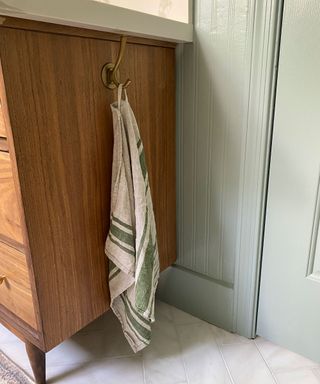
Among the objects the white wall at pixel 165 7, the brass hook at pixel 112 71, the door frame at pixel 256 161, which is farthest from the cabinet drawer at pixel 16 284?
the white wall at pixel 165 7

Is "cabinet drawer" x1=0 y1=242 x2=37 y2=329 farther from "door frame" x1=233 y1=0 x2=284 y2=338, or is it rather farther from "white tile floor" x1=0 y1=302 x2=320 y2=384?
"door frame" x1=233 y1=0 x2=284 y2=338

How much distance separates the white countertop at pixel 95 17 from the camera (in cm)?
56

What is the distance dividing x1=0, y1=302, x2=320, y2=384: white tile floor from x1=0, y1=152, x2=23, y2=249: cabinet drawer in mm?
447

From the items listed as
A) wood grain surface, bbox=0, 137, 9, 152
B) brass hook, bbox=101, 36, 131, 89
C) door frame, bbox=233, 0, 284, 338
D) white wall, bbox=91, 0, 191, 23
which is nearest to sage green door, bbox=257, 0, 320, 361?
door frame, bbox=233, 0, 284, 338

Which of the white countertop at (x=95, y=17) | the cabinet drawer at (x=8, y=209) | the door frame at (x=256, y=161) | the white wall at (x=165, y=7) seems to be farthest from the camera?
the white wall at (x=165, y=7)

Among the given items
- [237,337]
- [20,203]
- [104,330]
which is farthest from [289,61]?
[104,330]

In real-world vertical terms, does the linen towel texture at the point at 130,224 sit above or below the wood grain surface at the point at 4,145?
below

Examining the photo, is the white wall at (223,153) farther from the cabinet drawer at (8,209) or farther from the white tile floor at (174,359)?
the cabinet drawer at (8,209)

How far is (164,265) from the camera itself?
112 cm

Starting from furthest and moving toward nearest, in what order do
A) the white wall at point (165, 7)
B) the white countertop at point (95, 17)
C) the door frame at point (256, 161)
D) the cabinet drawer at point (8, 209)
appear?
the white wall at point (165, 7) → the door frame at point (256, 161) → the cabinet drawer at point (8, 209) → the white countertop at point (95, 17)

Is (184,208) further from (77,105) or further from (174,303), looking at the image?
(77,105)

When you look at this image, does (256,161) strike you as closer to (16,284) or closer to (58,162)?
(58,162)

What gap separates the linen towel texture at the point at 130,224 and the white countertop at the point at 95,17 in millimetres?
142

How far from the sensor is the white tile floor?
0.93 meters
